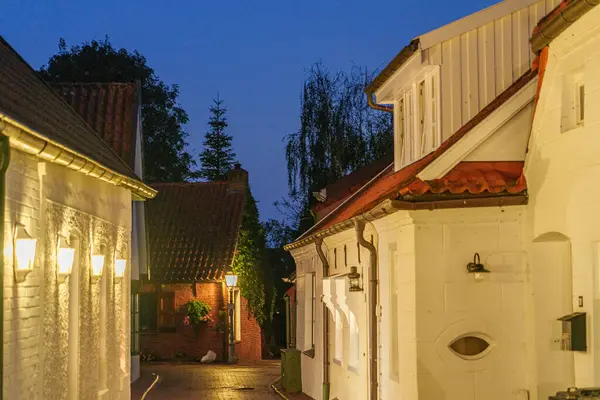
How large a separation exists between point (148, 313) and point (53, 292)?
2562 centimetres

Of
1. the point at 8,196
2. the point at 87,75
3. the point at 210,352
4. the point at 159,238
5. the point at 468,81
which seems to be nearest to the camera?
the point at 8,196

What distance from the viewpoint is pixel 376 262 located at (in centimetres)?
1578

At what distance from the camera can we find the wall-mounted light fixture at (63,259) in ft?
40.3

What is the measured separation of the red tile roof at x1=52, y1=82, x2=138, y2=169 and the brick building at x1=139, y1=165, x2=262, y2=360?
1235 centimetres

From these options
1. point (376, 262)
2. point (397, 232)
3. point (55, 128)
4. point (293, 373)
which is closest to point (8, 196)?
point (55, 128)

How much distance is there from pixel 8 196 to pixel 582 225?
5.64 meters

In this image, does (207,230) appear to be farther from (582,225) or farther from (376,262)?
(582,225)

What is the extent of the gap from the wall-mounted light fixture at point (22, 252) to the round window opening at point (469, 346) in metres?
5.23

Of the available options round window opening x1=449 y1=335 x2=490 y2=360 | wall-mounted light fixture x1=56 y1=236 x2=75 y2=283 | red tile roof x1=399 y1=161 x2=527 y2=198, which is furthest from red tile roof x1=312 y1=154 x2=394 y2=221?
wall-mounted light fixture x1=56 y1=236 x2=75 y2=283

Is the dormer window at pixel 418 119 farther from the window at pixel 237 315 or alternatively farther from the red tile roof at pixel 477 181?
the window at pixel 237 315

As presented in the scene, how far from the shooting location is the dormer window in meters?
15.4

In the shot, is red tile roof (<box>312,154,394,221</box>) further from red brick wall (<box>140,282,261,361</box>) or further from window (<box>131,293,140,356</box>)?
red brick wall (<box>140,282,261,361</box>)

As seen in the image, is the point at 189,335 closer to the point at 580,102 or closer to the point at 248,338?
the point at 248,338

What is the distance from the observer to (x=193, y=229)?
1559 inches
